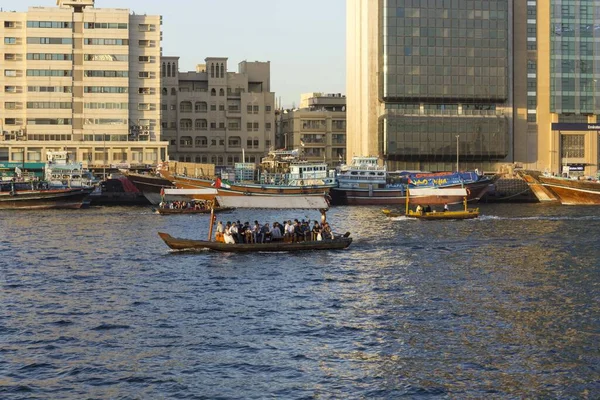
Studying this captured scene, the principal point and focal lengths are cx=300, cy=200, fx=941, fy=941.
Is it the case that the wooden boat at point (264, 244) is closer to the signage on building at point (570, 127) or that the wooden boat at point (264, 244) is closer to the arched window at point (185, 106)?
the signage on building at point (570, 127)

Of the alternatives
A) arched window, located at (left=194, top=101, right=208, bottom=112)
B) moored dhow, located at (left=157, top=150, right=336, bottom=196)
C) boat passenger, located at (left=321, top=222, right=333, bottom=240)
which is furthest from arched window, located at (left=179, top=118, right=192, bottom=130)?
boat passenger, located at (left=321, top=222, right=333, bottom=240)

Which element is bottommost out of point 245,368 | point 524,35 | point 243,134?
point 245,368

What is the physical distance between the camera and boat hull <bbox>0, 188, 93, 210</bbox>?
410 feet

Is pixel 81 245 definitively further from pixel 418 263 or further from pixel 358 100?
pixel 358 100

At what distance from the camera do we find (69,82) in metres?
169

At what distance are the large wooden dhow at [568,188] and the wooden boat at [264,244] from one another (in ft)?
225

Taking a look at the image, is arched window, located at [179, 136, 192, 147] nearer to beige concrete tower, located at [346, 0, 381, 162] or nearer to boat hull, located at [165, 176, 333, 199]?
beige concrete tower, located at [346, 0, 381, 162]

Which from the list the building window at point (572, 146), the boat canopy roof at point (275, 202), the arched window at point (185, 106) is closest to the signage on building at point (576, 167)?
the building window at point (572, 146)

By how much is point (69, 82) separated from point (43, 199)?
47514 millimetres

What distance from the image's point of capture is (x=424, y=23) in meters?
170

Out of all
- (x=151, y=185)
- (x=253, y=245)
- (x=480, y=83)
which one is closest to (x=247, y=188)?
(x=151, y=185)

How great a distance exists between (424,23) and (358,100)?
1929 cm

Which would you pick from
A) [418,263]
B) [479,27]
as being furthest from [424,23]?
[418,263]

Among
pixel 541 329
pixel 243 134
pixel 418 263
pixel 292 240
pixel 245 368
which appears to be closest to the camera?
pixel 245 368
